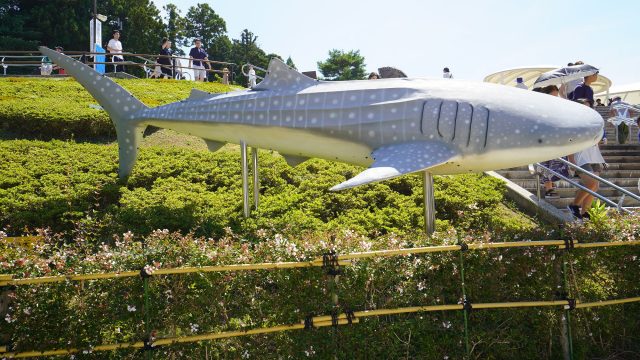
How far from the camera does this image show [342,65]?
199 ft

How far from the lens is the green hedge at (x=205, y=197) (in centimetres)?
684

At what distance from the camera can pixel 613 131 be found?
15336 mm

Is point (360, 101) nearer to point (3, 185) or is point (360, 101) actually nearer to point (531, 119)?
point (531, 119)

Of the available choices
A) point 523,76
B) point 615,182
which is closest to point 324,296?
point 615,182

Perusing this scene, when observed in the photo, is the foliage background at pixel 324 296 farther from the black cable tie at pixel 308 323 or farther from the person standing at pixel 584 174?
the person standing at pixel 584 174

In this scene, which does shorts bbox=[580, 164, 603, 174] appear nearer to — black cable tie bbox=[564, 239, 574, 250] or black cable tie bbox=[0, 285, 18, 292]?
black cable tie bbox=[564, 239, 574, 250]

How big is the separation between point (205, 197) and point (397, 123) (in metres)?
3.63

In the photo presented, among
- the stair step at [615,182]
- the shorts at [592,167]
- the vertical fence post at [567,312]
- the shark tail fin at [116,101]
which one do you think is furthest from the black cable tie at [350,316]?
the stair step at [615,182]

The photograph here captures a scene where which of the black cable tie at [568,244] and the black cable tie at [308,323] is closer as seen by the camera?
the black cable tie at [308,323]

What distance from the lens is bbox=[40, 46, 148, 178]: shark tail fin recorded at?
704 centimetres

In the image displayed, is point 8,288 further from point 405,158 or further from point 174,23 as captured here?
point 174,23

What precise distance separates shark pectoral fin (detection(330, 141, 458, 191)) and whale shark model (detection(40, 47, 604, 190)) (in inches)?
0.4

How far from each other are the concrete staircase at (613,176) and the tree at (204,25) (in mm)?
54774

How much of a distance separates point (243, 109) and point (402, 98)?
2.03 metres
